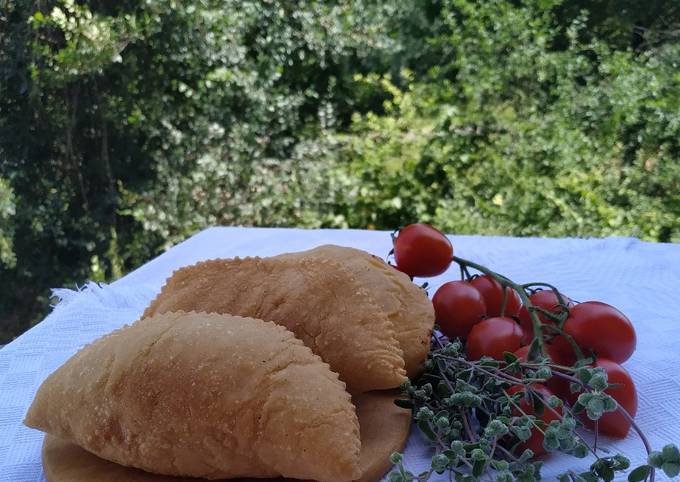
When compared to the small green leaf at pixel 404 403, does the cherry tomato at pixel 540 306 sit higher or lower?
higher

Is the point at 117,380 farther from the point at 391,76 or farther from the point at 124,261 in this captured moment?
the point at 391,76

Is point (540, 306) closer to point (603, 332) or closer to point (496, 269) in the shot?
point (603, 332)

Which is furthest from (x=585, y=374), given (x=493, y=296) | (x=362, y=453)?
(x=493, y=296)

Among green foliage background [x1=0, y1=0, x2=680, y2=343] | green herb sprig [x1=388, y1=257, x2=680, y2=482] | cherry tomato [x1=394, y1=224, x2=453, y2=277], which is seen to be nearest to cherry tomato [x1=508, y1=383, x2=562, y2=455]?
green herb sprig [x1=388, y1=257, x2=680, y2=482]

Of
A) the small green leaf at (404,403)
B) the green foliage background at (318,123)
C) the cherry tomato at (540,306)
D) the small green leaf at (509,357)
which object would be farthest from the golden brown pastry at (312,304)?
the green foliage background at (318,123)

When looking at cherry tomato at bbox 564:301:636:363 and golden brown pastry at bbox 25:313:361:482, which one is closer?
golden brown pastry at bbox 25:313:361:482

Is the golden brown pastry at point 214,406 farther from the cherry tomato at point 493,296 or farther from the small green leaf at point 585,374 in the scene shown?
the cherry tomato at point 493,296

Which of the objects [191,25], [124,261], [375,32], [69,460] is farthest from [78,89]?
[69,460]

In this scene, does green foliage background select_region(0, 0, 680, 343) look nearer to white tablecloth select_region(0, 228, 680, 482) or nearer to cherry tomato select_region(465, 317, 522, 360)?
white tablecloth select_region(0, 228, 680, 482)
